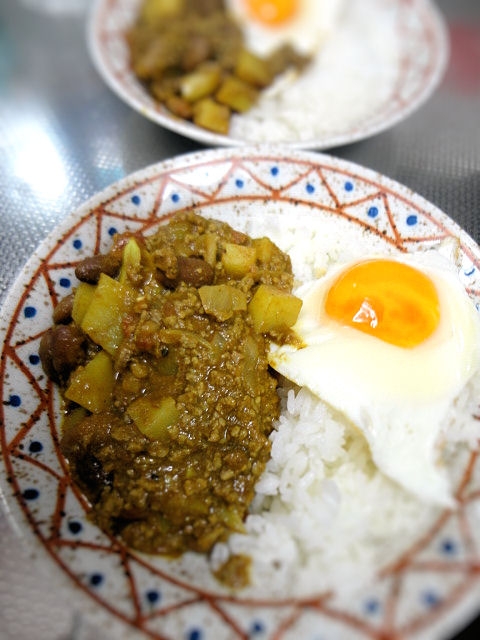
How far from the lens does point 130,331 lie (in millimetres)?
2355

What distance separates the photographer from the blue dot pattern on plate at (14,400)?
7.47 ft

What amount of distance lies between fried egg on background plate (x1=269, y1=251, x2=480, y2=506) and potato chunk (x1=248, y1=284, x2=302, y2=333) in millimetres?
91

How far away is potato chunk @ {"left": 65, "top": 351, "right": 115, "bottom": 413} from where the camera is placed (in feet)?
7.65

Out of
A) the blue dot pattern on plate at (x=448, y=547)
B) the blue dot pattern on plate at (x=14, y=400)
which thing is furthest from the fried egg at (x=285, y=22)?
the blue dot pattern on plate at (x=448, y=547)

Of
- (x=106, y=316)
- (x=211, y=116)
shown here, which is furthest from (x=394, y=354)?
(x=211, y=116)

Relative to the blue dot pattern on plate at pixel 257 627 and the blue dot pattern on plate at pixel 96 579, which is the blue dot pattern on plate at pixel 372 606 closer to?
the blue dot pattern on plate at pixel 257 627

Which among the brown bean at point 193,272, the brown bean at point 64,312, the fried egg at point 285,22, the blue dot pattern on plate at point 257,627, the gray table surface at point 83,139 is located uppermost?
the fried egg at point 285,22

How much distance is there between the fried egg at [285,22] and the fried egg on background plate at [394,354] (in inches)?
126

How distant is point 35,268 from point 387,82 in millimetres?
3461

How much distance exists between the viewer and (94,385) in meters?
2.35

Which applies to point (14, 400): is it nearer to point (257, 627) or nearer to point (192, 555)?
point (192, 555)

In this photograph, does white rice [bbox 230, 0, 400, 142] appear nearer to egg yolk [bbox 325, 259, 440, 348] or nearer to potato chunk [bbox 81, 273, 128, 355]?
egg yolk [bbox 325, 259, 440, 348]

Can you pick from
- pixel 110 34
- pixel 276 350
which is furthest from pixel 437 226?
pixel 110 34

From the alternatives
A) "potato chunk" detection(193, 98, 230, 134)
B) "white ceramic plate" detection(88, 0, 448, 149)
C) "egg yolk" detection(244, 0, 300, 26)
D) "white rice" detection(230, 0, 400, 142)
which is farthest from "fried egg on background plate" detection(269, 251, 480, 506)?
"egg yolk" detection(244, 0, 300, 26)
